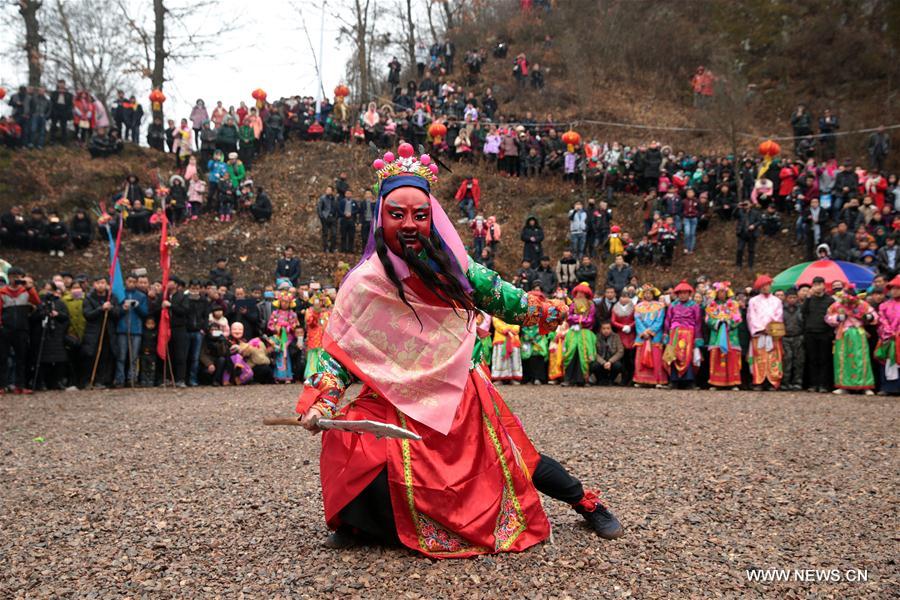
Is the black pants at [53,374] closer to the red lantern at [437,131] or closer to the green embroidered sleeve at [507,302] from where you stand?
the green embroidered sleeve at [507,302]

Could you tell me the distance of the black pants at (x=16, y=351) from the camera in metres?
11.1

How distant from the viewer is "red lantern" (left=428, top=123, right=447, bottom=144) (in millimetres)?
22016

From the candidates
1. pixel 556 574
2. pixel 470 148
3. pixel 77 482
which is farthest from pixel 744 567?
pixel 470 148

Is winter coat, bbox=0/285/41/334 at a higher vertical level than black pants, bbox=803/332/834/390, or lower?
higher

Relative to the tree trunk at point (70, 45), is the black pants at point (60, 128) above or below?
below

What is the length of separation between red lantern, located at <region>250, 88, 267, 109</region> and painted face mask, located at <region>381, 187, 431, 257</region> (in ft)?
69.8

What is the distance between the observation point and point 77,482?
18.2 ft

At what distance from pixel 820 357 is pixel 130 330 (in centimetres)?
1085

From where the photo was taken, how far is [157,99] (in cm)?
2312

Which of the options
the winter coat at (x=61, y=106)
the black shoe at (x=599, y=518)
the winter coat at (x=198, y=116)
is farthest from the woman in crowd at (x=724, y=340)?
the winter coat at (x=61, y=106)

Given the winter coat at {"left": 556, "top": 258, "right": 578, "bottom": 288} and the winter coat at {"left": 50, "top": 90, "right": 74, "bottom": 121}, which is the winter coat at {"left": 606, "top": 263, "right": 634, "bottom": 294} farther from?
the winter coat at {"left": 50, "top": 90, "right": 74, "bottom": 121}

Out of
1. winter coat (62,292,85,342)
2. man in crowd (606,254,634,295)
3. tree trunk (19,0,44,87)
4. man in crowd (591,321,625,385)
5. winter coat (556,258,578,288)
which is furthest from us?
tree trunk (19,0,44,87)

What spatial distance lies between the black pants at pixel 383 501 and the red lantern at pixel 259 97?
21715 mm

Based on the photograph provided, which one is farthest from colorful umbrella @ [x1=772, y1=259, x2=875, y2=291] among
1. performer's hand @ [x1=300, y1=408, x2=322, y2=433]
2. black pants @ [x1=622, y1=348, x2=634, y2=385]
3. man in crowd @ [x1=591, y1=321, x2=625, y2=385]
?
performer's hand @ [x1=300, y1=408, x2=322, y2=433]
